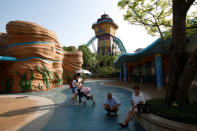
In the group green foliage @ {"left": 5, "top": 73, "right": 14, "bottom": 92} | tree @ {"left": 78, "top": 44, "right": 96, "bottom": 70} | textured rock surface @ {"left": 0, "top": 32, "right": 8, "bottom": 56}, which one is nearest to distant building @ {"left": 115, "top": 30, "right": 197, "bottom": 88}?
green foliage @ {"left": 5, "top": 73, "right": 14, "bottom": 92}

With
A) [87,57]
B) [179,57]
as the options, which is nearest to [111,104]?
[179,57]

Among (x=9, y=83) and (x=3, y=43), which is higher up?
(x=3, y=43)

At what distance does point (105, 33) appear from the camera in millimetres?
46688

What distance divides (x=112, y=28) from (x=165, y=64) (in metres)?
38.6

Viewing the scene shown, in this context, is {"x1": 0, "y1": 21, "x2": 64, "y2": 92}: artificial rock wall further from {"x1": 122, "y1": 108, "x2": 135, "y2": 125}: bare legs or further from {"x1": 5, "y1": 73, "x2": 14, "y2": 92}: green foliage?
{"x1": 122, "y1": 108, "x2": 135, "y2": 125}: bare legs

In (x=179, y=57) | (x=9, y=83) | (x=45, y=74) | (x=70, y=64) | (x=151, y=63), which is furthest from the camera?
(x=70, y=64)

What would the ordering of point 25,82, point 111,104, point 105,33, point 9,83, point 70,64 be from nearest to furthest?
point 111,104
point 25,82
point 9,83
point 70,64
point 105,33

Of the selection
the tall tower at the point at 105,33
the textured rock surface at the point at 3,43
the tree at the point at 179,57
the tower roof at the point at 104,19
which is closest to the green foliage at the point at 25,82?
the textured rock surface at the point at 3,43

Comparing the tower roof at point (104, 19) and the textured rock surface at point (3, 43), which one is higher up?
the tower roof at point (104, 19)

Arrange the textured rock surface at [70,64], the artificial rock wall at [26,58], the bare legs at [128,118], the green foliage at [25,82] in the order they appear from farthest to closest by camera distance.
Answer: the textured rock surface at [70,64] → the artificial rock wall at [26,58] → the green foliage at [25,82] → the bare legs at [128,118]

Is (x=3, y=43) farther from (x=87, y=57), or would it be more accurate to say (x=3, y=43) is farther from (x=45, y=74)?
(x=87, y=57)

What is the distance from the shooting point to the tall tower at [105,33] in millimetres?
46719

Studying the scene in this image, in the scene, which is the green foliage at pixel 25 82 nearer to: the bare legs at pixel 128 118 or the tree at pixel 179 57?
the bare legs at pixel 128 118

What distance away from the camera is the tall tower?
46719 mm
